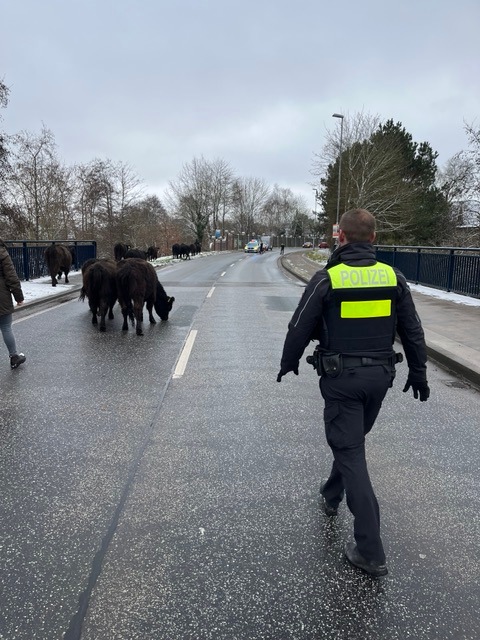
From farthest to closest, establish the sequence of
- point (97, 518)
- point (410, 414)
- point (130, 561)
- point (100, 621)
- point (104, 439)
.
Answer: point (410, 414), point (104, 439), point (97, 518), point (130, 561), point (100, 621)

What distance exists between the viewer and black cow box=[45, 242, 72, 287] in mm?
16578

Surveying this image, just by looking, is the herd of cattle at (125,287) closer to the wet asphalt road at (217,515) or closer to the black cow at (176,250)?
the wet asphalt road at (217,515)

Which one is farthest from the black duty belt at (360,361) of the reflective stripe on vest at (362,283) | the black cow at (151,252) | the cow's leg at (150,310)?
the black cow at (151,252)

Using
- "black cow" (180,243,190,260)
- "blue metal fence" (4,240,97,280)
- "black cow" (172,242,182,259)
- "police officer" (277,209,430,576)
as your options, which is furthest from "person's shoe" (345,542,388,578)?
"black cow" (180,243,190,260)

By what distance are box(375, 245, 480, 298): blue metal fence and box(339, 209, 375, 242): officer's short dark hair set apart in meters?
11.1

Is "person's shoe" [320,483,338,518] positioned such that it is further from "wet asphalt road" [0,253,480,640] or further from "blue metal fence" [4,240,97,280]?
"blue metal fence" [4,240,97,280]

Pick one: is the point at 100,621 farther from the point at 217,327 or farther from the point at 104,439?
the point at 217,327

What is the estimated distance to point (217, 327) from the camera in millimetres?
10023

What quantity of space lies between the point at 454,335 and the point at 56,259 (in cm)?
1372

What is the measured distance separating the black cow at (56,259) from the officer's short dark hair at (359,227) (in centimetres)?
1557

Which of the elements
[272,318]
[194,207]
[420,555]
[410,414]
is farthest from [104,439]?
[194,207]

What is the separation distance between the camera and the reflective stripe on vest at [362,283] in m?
2.50

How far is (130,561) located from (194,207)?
78.5 meters

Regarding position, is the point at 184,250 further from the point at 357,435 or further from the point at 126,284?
the point at 357,435
